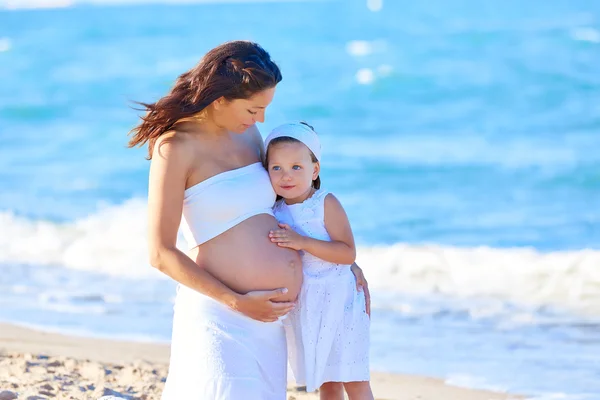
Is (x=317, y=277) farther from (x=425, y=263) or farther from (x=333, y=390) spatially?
(x=425, y=263)

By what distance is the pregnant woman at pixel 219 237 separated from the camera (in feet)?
11.0

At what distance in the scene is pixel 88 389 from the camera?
504 centimetres

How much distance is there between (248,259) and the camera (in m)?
3.47

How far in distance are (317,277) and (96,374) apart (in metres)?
2.32

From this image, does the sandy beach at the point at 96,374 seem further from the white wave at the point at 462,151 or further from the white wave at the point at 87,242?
the white wave at the point at 462,151

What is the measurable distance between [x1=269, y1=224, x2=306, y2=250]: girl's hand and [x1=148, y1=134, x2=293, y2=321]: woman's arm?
8.7 inches

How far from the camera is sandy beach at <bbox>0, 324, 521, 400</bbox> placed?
500 centimetres

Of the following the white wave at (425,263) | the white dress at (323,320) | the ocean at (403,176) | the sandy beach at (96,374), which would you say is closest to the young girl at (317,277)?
the white dress at (323,320)

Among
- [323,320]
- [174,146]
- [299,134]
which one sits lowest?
[323,320]

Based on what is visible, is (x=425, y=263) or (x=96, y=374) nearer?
(x=96, y=374)

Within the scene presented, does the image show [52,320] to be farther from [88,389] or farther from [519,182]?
[519,182]

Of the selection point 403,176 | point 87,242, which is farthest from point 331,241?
point 403,176

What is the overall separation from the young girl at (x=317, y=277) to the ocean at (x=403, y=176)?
1.94 meters

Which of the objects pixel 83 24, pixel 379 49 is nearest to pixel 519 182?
pixel 379 49
